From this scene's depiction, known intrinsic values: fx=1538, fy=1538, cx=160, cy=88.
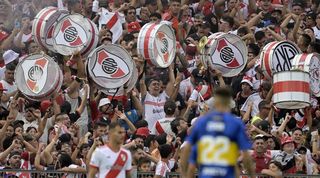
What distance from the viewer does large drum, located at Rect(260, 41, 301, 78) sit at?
78.7ft

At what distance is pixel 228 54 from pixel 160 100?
4.36ft

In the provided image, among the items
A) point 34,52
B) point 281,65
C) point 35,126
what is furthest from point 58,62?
point 281,65

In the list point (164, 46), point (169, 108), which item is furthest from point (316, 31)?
point (169, 108)

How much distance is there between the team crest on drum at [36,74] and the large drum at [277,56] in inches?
135

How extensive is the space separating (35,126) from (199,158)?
691 centimetres

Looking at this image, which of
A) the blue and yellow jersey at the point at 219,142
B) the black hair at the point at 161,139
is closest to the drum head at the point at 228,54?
the black hair at the point at 161,139

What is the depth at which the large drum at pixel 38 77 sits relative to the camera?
920 inches

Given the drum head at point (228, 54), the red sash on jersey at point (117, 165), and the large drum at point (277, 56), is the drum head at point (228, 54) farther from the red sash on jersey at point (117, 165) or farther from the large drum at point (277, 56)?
the red sash on jersey at point (117, 165)

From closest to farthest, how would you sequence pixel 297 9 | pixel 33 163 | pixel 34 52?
pixel 33 163 → pixel 34 52 → pixel 297 9

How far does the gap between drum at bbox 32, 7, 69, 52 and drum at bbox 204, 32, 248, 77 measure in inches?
97.1

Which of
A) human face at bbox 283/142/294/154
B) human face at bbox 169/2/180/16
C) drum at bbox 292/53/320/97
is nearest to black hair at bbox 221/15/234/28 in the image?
human face at bbox 169/2/180/16

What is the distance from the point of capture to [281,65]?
24.1m

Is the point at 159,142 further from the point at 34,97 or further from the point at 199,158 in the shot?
the point at 199,158

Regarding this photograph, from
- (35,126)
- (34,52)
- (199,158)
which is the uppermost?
(34,52)
